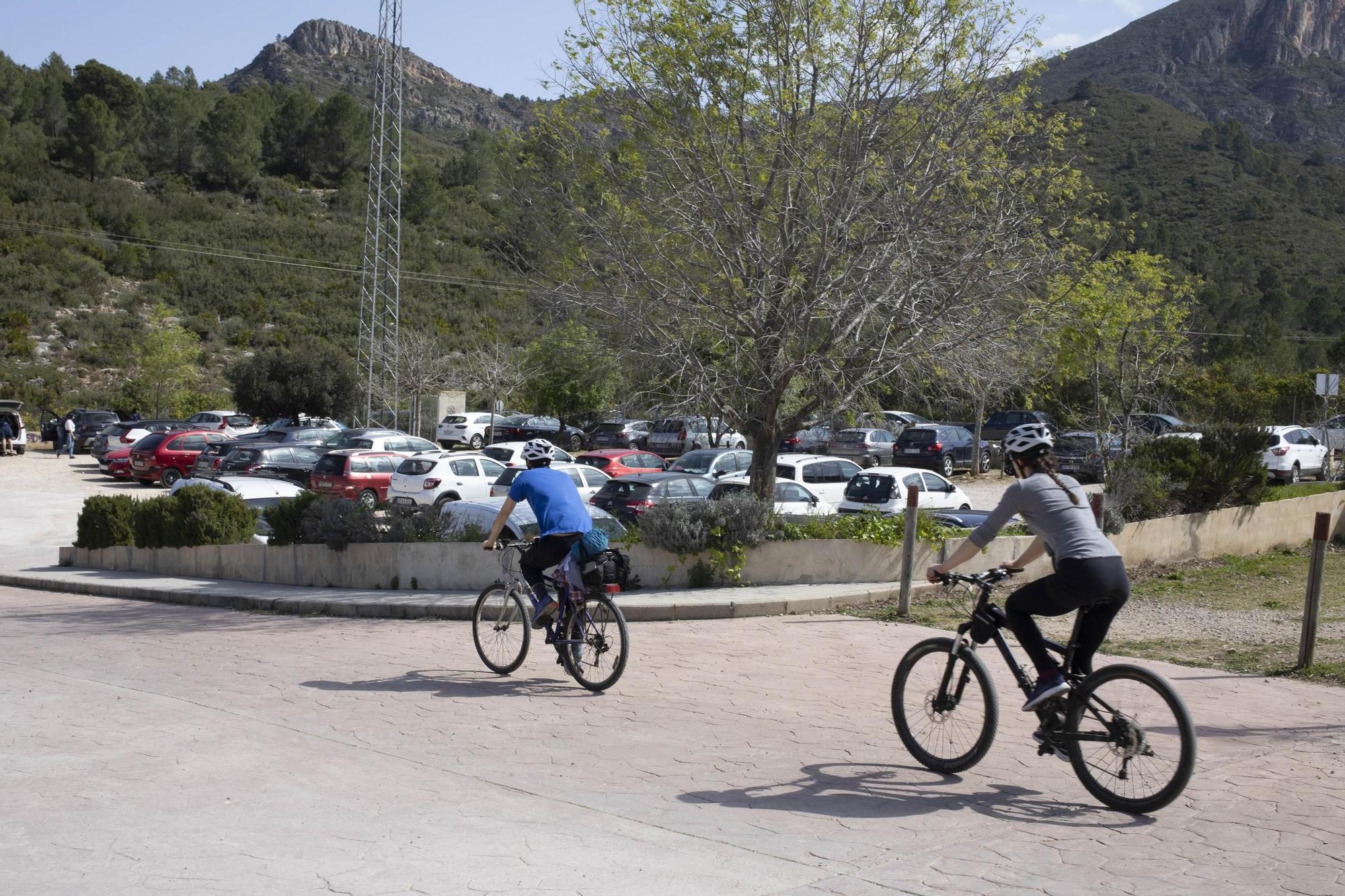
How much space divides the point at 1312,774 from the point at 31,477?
39919 millimetres

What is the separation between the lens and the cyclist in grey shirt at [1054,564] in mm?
5891

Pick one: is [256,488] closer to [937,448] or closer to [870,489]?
[870,489]

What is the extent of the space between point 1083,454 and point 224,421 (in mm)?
32910

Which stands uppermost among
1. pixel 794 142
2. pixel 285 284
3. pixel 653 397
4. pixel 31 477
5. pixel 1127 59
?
pixel 1127 59

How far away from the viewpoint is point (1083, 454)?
99.9ft

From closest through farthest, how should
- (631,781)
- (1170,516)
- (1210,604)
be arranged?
(631,781), (1210,604), (1170,516)

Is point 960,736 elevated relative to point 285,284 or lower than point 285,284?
lower

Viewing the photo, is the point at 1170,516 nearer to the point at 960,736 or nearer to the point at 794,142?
the point at 794,142

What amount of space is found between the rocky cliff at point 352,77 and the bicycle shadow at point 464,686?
160 m

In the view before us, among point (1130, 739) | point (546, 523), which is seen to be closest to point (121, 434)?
point (546, 523)

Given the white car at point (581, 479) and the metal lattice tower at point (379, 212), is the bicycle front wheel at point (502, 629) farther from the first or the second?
the metal lattice tower at point (379, 212)

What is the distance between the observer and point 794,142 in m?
14.9

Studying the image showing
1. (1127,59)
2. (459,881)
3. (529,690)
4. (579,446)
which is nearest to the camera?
(459,881)

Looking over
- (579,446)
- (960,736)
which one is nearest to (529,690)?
(960,736)
